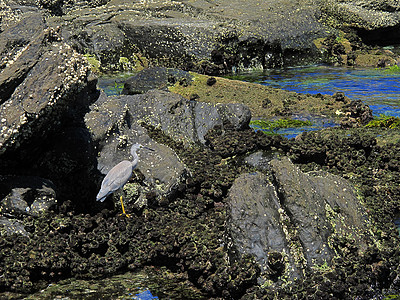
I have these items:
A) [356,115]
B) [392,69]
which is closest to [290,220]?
[356,115]

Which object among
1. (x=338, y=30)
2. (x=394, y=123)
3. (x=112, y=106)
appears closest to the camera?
(x=112, y=106)

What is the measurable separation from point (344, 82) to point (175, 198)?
10.8 metres

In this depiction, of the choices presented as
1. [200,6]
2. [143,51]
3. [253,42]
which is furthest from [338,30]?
[143,51]

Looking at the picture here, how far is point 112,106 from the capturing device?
412 inches

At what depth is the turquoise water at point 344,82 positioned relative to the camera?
16.0 metres

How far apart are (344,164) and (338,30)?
12704mm

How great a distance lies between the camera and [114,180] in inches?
329

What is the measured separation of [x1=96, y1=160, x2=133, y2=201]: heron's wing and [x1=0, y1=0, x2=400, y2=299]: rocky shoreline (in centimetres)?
33

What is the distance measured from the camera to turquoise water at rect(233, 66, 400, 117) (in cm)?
1602

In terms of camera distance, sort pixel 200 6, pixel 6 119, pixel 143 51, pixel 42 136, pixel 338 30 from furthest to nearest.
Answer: pixel 200 6
pixel 338 30
pixel 143 51
pixel 42 136
pixel 6 119

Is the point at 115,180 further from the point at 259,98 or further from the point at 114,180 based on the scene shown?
the point at 259,98

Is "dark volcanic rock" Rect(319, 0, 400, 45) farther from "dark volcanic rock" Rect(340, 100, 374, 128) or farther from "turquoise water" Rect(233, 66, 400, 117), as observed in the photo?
"dark volcanic rock" Rect(340, 100, 374, 128)

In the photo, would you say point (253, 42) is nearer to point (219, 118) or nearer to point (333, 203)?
point (219, 118)

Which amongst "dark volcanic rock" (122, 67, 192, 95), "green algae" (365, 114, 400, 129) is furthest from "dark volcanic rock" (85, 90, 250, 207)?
"dark volcanic rock" (122, 67, 192, 95)
